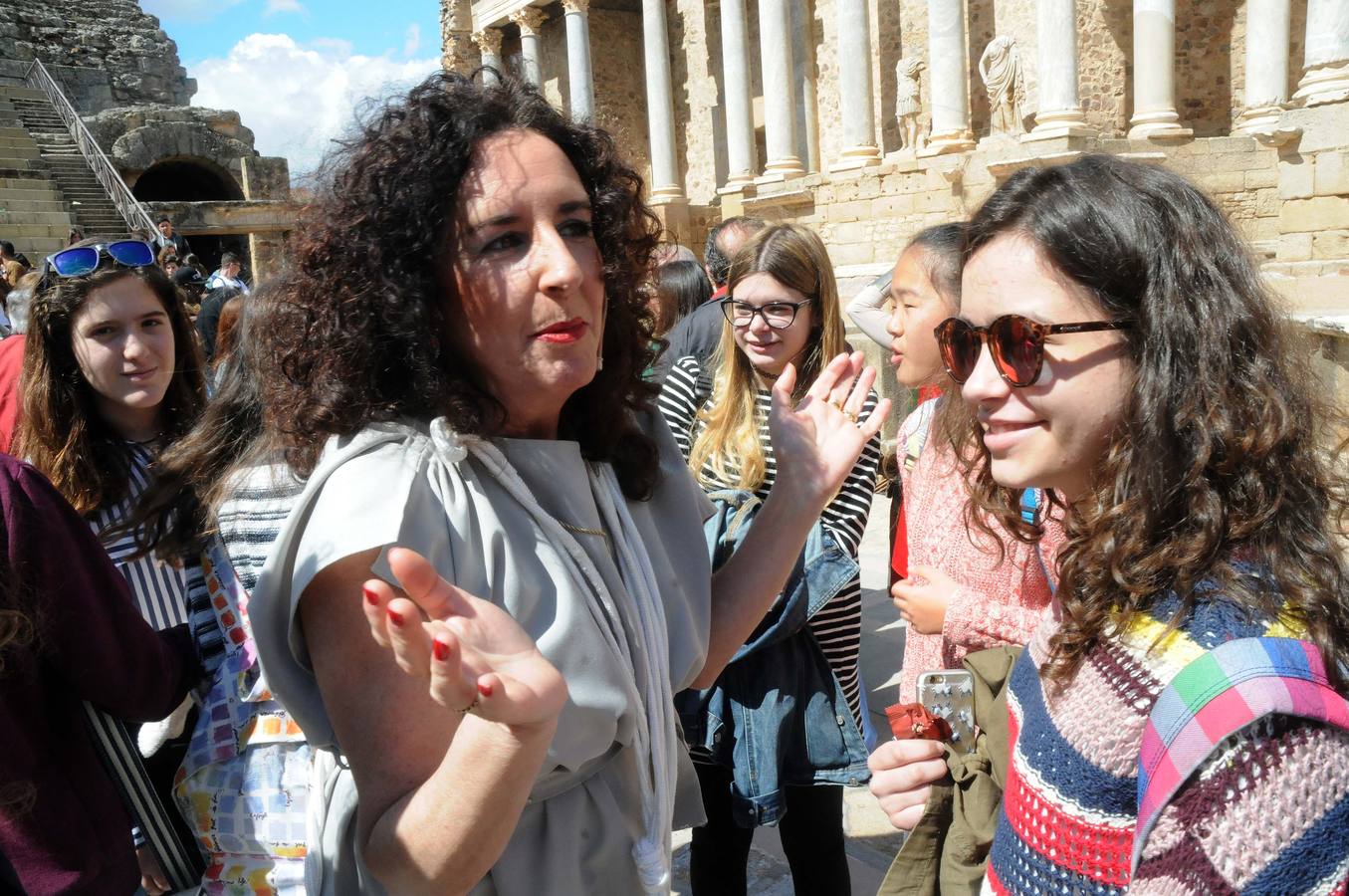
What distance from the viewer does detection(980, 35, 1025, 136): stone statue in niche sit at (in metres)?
14.7

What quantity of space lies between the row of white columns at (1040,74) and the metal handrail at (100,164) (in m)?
7.69

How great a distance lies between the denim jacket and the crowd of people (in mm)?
337

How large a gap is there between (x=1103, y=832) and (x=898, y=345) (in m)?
1.99

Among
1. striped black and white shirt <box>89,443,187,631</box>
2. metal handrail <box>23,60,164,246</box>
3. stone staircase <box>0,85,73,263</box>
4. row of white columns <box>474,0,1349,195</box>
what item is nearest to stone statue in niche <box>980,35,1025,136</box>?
row of white columns <box>474,0,1349,195</box>

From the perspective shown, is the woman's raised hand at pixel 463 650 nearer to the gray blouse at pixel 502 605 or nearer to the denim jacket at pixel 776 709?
the gray blouse at pixel 502 605

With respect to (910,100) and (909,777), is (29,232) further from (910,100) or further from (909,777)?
(909,777)

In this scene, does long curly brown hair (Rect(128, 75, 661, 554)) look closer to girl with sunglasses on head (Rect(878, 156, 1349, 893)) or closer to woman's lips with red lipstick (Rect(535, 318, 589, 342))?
woman's lips with red lipstick (Rect(535, 318, 589, 342))

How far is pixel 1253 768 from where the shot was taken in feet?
3.06

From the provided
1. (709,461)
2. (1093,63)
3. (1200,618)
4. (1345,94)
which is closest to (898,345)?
(709,461)

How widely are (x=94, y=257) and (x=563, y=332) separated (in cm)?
202

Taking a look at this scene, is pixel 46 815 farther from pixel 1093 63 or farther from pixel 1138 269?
pixel 1093 63

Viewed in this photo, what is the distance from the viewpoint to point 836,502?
2715mm

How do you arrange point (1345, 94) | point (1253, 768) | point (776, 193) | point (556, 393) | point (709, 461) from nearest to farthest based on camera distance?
point (1253, 768) → point (556, 393) → point (709, 461) → point (1345, 94) → point (776, 193)

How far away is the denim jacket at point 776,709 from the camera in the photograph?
2352mm
